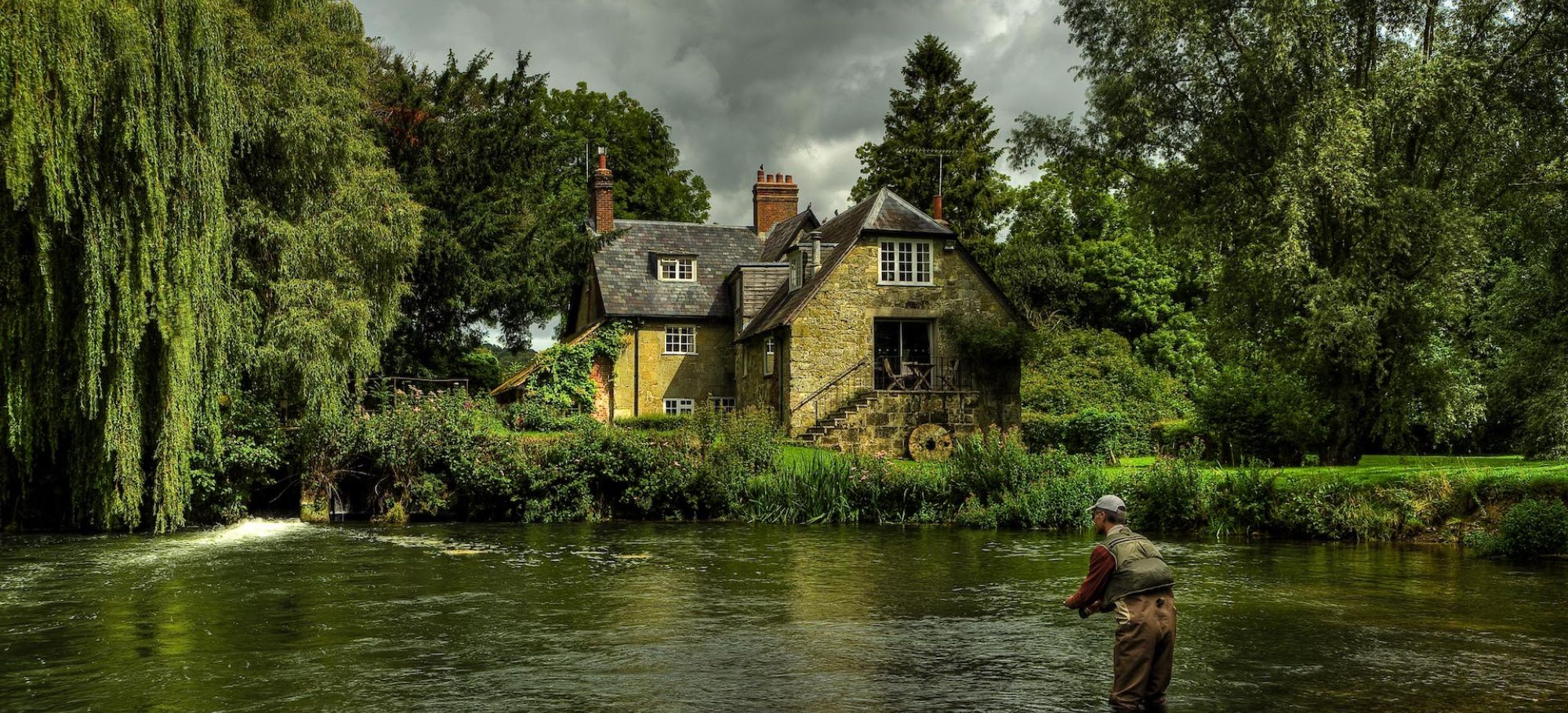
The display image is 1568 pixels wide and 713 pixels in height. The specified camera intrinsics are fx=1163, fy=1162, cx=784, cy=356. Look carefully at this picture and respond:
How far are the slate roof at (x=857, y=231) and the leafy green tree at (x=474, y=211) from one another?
6179 millimetres

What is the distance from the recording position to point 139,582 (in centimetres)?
1497

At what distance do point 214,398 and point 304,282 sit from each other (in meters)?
4.13

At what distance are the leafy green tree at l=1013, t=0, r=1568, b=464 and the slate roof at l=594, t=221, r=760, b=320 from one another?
16785 millimetres

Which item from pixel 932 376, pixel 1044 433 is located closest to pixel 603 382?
pixel 932 376

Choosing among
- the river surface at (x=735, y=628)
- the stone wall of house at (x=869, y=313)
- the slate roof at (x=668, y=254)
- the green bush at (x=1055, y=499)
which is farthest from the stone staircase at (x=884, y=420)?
the river surface at (x=735, y=628)

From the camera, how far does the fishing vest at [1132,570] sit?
7.85m

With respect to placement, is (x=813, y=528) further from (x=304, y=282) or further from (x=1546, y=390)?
(x=1546, y=390)

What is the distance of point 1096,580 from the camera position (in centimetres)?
800

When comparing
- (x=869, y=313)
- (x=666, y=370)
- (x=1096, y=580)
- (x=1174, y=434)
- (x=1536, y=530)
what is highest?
(x=869, y=313)

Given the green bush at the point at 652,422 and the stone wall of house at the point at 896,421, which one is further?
the green bush at the point at 652,422

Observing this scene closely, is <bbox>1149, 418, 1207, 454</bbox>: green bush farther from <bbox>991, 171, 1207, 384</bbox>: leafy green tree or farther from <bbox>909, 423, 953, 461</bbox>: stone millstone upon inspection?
<bbox>991, 171, 1207, 384</bbox>: leafy green tree

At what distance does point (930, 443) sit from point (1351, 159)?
13.7m

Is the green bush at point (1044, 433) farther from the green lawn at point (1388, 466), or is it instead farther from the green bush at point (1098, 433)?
the green lawn at point (1388, 466)

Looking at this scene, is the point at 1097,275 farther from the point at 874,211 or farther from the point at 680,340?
the point at 680,340
